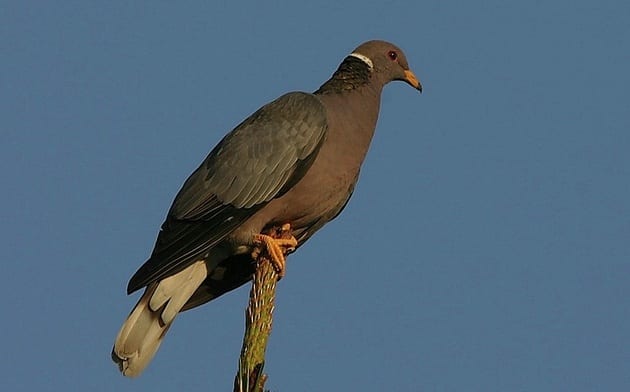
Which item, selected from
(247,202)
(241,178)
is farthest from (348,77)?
(247,202)

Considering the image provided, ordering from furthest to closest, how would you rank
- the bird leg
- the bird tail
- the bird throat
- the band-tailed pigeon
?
the bird throat
the band-tailed pigeon
the bird tail
the bird leg

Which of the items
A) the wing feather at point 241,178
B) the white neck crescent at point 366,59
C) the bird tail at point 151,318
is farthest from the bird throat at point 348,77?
the bird tail at point 151,318

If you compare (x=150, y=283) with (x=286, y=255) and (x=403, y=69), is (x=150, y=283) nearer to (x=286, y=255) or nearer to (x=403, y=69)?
(x=286, y=255)

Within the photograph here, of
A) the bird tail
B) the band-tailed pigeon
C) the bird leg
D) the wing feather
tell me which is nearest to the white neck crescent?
the band-tailed pigeon

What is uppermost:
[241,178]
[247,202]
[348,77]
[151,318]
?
[348,77]

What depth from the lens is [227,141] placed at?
6.44 meters

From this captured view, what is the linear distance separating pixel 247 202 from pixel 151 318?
2.87 feet

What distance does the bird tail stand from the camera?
224 inches

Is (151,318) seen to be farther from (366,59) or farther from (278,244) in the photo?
(366,59)

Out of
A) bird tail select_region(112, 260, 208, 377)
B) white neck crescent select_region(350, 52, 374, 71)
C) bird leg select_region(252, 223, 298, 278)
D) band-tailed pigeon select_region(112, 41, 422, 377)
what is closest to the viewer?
bird leg select_region(252, 223, 298, 278)

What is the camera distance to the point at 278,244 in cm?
584

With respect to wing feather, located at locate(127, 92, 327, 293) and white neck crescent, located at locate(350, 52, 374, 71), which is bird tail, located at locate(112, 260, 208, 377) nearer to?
wing feather, located at locate(127, 92, 327, 293)

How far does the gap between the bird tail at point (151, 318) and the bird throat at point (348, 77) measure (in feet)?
4.86

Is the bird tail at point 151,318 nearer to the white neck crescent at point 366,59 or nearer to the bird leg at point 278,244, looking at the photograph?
the bird leg at point 278,244
